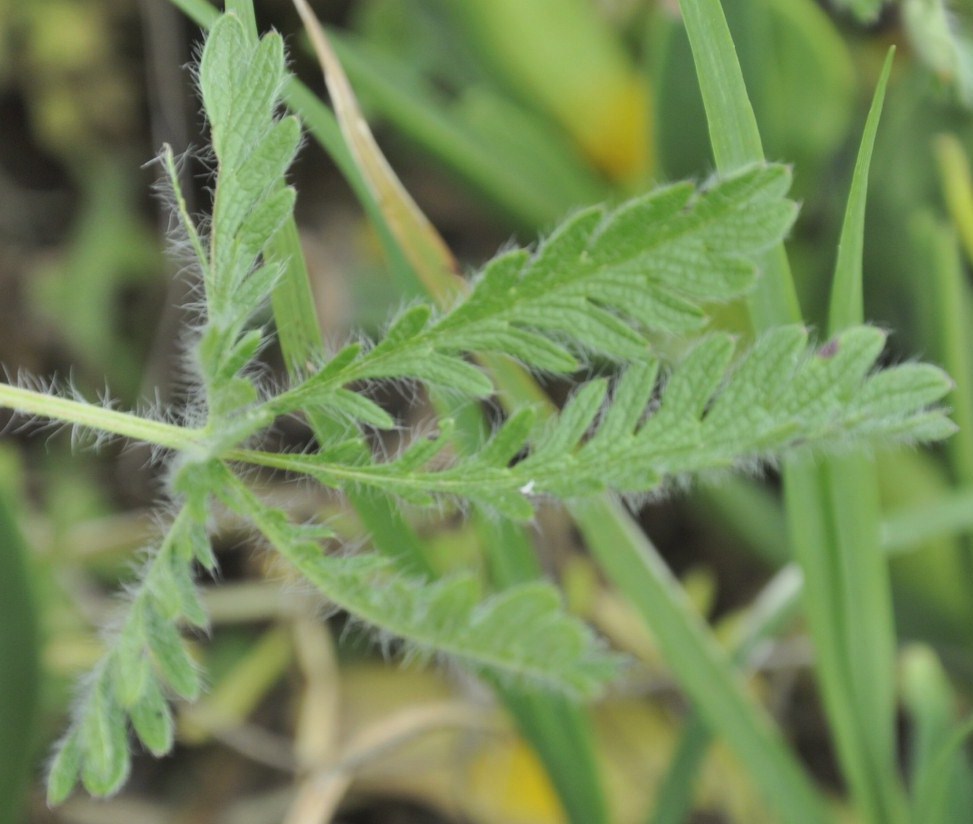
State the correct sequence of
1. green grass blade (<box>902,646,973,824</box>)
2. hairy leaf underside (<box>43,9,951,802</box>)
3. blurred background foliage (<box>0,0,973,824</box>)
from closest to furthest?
1. hairy leaf underside (<box>43,9,951,802</box>)
2. green grass blade (<box>902,646,973,824</box>)
3. blurred background foliage (<box>0,0,973,824</box>)

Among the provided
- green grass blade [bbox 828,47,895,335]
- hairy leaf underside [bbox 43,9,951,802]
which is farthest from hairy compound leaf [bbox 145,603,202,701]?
green grass blade [bbox 828,47,895,335]

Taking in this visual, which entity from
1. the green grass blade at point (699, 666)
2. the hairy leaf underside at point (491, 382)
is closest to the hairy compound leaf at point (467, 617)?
the hairy leaf underside at point (491, 382)

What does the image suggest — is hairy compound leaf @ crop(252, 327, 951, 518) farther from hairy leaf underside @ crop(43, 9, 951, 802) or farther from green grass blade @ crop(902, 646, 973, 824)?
green grass blade @ crop(902, 646, 973, 824)

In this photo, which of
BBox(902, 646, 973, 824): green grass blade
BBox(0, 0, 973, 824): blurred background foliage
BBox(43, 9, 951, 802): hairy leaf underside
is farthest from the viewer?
BBox(0, 0, 973, 824): blurred background foliage

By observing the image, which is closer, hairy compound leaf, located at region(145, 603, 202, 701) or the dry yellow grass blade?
hairy compound leaf, located at region(145, 603, 202, 701)

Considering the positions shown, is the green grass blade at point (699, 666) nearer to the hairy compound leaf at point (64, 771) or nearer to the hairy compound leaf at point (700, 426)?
the hairy compound leaf at point (700, 426)

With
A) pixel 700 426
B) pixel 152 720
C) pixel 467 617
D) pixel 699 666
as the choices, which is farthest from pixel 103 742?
pixel 699 666

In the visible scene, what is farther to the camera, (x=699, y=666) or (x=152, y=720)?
(x=699, y=666)

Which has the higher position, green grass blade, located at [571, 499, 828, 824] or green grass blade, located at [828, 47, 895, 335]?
green grass blade, located at [828, 47, 895, 335]

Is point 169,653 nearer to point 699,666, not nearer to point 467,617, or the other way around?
point 467,617
